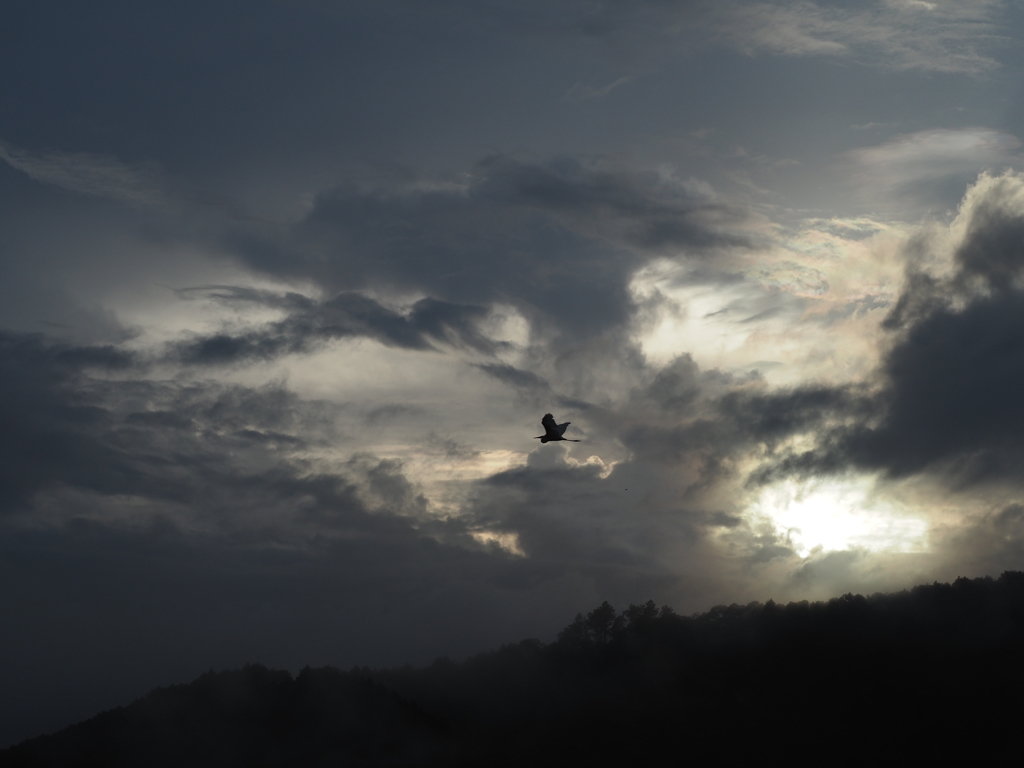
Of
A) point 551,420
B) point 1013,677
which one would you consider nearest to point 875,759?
point 1013,677

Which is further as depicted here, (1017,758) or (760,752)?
(760,752)

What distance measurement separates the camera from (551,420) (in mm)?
72312

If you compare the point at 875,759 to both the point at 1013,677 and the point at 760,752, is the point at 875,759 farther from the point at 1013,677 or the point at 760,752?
the point at 1013,677

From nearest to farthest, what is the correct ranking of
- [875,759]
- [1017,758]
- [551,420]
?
[551,420]
[1017,758]
[875,759]

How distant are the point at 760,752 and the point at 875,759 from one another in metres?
26.4

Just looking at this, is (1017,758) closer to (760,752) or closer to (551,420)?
(760,752)

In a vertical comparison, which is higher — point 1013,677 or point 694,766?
point 1013,677

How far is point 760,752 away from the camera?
200 meters

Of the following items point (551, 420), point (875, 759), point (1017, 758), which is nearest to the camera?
point (551, 420)

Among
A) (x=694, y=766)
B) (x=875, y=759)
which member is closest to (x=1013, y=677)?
(x=875, y=759)

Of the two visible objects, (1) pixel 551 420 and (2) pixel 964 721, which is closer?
(1) pixel 551 420

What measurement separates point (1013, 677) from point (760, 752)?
64.8 metres

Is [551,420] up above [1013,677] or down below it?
above

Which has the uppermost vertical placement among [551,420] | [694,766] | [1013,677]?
[551,420]
